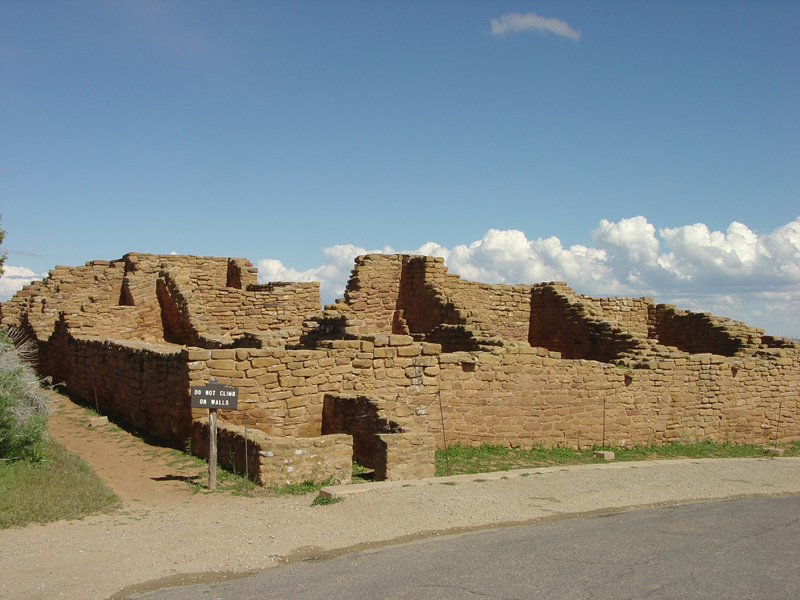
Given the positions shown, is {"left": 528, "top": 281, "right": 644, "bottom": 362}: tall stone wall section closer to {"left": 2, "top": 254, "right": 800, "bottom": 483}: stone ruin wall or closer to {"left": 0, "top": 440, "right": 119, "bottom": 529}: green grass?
{"left": 2, "top": 254, "right": 800, "bottom": 483}: stone ruin wall

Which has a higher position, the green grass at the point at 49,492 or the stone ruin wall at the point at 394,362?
the stone ruin wall at the point at 394,362

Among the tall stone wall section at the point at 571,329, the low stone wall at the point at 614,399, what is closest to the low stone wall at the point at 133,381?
the low stone wall at the point at 614,399

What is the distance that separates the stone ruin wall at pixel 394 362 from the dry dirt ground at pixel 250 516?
1033mm

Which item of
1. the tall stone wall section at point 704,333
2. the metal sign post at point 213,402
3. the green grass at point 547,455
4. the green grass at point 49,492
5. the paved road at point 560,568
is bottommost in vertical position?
the green grass at point 547,455

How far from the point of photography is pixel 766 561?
7301 millimetres

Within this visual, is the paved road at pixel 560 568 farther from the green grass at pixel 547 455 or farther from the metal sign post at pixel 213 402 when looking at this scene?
the green grass at pixel 547 455

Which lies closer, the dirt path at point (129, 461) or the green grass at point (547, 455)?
the dirt path at point (129, 461)

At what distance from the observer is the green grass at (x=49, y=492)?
811 centimetres

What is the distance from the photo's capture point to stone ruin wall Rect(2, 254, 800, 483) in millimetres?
12195

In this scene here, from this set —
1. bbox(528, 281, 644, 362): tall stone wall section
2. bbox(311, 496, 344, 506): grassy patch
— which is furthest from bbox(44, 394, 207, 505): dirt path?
bbox(528, 281, 644, 362): tall stone wall section

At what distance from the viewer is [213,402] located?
391 inches

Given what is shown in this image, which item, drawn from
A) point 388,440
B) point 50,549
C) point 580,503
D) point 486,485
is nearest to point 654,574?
point 580,503

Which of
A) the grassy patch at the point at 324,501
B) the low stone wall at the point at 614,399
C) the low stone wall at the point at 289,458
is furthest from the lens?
the low stone wall at the point at 614,399

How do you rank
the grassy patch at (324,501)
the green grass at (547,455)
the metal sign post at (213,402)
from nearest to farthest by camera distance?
the grassy patch at (324,501), the metal sign post at (213,402), the green grass at (547,455)
